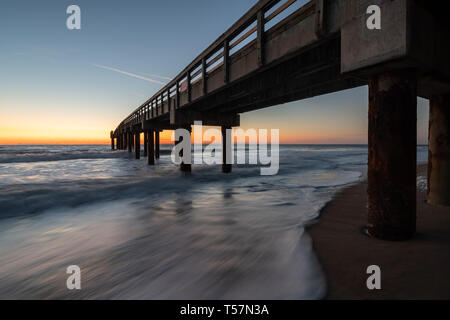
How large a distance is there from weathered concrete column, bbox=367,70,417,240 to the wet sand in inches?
12.7

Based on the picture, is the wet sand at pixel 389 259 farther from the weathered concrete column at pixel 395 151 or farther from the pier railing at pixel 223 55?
the pier railing at pixel 223 55

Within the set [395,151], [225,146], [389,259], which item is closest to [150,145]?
[225,146]

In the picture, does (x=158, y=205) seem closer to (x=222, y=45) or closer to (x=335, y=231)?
(x=335, y=231)

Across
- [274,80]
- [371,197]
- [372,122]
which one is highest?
[274,80]

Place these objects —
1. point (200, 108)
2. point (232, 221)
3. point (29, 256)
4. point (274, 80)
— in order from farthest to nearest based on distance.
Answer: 1. point (200, 108)
2. point (274, 80)
3. point (232, 221)
4. point (29, 256)

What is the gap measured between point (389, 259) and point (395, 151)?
4.86 ft

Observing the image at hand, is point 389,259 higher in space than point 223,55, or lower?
lower

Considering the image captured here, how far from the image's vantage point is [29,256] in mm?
4012

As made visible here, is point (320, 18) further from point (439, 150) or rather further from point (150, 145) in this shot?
point (150, 145)

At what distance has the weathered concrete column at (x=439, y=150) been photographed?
4945 mm

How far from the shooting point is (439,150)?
5.02m

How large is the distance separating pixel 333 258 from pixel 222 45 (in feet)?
24.4

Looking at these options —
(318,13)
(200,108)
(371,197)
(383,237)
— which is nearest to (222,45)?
(318,13)
